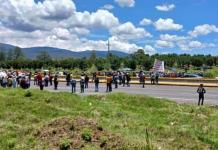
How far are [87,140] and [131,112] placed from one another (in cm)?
866

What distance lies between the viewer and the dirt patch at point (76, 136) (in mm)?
13656

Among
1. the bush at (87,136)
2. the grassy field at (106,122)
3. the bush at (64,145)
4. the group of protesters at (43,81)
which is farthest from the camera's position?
the group of protesters at (43,81)

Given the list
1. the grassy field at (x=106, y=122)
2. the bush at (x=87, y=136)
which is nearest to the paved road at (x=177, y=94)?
the grassy field at (x=106, y=122)

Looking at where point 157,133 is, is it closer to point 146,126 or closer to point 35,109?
point 146,126

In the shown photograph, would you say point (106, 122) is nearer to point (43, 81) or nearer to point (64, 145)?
point (64, 145)

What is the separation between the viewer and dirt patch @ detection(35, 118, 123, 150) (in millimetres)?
13656

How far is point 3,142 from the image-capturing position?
15469mm

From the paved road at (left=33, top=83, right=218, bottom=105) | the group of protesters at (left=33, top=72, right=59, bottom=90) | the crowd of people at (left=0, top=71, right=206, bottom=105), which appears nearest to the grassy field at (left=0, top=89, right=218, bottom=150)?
the crowd of people at (left=0, top=71, right=206, bottom=105)

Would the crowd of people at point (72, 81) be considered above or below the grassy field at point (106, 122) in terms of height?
above

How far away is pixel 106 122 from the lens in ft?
62.1

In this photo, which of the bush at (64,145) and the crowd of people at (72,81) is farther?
the crowd of people at (72,81)

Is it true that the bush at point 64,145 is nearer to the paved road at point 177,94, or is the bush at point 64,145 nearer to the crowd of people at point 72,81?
the crowd of people at point 72,81

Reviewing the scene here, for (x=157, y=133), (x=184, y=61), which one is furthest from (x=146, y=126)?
(x=184, y=61)

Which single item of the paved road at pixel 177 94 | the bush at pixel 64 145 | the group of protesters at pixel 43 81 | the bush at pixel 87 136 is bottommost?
the paved road at pixel 177 94
